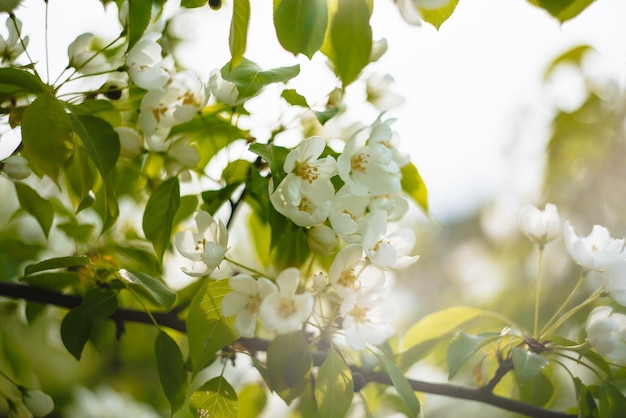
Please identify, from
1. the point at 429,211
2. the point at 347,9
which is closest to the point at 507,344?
the point at 429,211

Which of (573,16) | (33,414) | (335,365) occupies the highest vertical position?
(573,16)

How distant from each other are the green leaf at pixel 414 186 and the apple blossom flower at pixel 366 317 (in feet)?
0.80

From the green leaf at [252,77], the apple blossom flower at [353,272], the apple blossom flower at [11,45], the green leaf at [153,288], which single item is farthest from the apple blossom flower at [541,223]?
the apple blossom flower at [11,45]

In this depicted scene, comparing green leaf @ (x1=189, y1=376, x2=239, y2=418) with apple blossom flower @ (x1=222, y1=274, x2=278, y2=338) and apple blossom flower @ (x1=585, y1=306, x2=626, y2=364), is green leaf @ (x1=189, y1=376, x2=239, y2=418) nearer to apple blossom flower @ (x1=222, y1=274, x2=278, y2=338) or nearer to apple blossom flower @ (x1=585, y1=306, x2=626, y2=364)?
apple blossom flower @ (x1=222, y1=274, x2=278, y2=338)

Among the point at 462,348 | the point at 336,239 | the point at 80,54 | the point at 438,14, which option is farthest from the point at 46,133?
the point at 462,348

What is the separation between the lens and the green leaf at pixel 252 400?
1106mm

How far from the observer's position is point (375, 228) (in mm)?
798

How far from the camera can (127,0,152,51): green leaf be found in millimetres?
778

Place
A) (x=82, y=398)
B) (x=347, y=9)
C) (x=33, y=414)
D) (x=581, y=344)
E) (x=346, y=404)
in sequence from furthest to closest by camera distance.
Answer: (x=82, y=398) → (x=33, y=414) → (x=581, y=344) → (x=346, y=404) → (x=347, y=9)

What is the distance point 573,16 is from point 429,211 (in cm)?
43

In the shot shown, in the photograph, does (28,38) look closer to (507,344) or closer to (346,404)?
(346,404)

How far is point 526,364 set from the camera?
0.82 m

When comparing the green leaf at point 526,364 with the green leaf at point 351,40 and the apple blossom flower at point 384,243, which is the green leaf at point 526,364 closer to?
the apple blossom flower at point 384,243

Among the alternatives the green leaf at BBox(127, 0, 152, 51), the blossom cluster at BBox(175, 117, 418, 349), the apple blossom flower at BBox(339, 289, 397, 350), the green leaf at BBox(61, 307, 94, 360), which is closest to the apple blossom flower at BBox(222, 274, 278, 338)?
the blossom cluster at BBox(175, 117, 418, 349)
